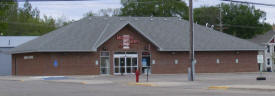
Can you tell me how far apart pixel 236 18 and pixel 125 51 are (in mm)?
41591

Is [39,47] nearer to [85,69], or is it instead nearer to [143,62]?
[85,69]

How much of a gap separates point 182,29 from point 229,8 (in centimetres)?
3944

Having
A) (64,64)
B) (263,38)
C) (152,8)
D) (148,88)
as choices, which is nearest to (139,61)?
(64,64)

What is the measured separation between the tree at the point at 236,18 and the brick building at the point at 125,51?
107ft

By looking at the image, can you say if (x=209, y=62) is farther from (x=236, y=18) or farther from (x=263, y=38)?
(x=236, y=18)

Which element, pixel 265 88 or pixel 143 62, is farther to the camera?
pixel 143 62

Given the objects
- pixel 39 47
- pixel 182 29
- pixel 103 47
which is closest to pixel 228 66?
pixel 182 29

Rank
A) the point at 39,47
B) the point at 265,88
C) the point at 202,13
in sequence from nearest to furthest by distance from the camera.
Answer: the point at 265,88 < the point at 39,47 < the point at 202,13

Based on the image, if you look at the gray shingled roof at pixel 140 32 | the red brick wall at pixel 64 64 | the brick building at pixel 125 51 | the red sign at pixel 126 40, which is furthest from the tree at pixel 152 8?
the red brick wall at pixel 64 64

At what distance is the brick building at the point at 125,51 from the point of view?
51438mm

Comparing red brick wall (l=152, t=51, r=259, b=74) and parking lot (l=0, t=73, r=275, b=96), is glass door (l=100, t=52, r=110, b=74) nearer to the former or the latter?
red brick wall (l=152, t=51, r=259, b=74)

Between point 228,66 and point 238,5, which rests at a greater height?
point 238,5

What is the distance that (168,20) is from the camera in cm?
6012

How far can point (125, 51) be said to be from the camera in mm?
53094
